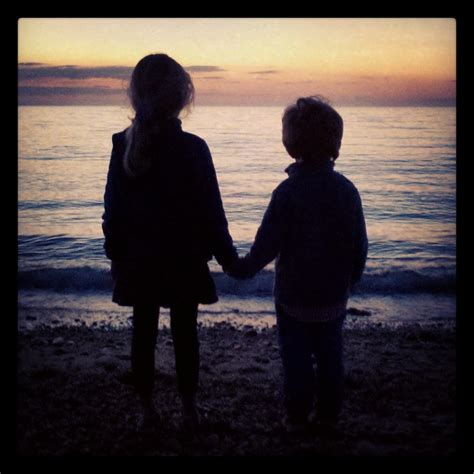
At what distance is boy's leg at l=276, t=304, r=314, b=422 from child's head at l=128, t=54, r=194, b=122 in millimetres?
1279

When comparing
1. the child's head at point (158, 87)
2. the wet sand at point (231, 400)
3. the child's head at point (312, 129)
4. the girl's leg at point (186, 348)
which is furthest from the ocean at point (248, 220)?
the wet sand at point (231, 400)

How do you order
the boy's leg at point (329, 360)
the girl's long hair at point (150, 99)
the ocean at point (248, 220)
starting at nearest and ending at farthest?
1. the girl's long hair at point (150, 99)
2. the boy's leg at point (329, 360)
3. the ocean at point (248, 220)

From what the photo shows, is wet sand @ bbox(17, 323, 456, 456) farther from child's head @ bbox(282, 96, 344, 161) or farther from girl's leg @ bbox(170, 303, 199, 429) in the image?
child's head @ bbox(282, 96, 344, 161)

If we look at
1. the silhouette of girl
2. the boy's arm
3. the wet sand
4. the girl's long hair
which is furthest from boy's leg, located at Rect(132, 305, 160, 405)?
the girl's long hair

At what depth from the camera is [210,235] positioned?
9.97 ft

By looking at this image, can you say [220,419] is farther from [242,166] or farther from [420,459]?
[242,166]

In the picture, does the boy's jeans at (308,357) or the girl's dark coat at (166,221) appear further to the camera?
the boy's jeans at (308,357)

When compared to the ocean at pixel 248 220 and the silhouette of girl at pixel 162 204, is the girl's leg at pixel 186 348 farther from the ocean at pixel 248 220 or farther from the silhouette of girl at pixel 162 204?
the ocean at pixel 248 220

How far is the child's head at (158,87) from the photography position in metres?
2.89

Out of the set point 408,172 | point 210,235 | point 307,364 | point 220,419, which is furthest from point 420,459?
point 408,172

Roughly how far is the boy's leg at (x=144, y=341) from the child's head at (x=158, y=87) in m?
1.07

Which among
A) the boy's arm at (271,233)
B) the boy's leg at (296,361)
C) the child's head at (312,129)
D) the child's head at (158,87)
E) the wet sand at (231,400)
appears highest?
the child's head at (158,87)

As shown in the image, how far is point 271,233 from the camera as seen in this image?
299 cm
